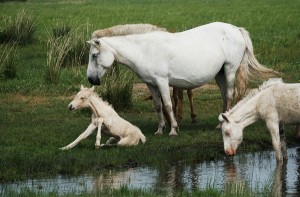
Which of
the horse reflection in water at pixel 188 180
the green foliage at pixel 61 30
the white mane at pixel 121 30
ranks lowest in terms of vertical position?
the horse reflection in water at pixel 188 180

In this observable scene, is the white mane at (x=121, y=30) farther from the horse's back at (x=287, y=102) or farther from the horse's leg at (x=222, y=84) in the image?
the horse's back at (x=287, y=102)

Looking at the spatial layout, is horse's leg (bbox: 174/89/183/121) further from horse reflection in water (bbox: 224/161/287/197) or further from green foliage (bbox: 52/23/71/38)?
green foliage (bbox: 52/23/71/38)

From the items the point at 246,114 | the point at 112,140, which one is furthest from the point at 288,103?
the point at 112,140

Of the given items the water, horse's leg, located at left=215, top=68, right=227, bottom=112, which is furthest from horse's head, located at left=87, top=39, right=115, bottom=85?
the water

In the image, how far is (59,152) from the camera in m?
13.6

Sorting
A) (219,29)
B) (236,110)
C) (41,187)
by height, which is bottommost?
(41,187)

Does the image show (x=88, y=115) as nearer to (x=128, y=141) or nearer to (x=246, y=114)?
(x=128, y=141)

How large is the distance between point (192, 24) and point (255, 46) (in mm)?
5751

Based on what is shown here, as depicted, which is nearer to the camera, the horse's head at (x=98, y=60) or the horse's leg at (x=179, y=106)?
the horse's head at (x=98, y=60)

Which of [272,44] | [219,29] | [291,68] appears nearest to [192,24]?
[272,44]

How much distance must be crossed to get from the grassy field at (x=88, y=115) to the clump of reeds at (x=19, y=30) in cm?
29

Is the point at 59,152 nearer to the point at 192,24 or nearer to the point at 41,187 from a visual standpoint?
A: the point at 41,187

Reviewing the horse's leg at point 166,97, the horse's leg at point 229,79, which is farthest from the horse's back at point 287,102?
the horse's leg at point 229,79

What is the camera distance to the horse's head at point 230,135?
1348 centimetres
